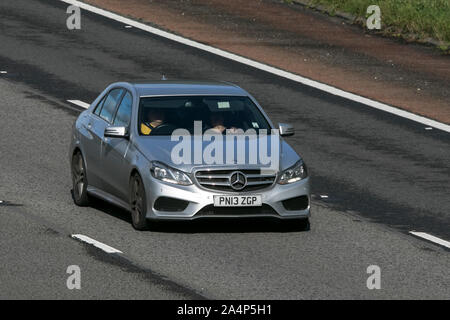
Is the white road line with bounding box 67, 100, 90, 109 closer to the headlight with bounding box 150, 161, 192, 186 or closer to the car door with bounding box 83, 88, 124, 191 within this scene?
the car door with bounding box 83, 88, 124, 191

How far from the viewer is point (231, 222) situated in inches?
671

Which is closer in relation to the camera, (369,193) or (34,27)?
(369,193)

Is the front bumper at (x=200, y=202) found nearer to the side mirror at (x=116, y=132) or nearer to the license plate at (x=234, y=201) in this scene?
the license plate at (x=234, y=201)

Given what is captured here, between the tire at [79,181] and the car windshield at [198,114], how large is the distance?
1276 millimetres

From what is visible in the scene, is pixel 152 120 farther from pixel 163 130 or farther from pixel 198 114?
pixel 198 114

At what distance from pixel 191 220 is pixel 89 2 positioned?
68.8 feet

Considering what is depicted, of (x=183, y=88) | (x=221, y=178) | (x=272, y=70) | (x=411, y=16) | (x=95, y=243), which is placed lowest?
(x=272, y=70)

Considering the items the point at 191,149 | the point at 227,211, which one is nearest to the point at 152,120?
the point at 191,149

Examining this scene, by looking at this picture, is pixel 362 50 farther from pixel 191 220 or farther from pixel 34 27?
pixel 191 220

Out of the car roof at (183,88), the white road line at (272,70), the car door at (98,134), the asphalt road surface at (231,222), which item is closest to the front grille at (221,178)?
the asphalt road surface at (231,222)

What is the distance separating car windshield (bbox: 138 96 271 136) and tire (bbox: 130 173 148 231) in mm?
802

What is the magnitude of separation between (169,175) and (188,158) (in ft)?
0.97
